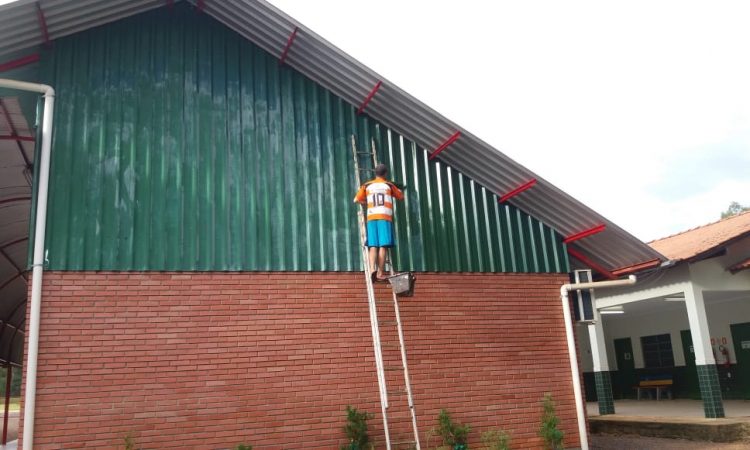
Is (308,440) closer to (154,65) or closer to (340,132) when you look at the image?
(340,132)

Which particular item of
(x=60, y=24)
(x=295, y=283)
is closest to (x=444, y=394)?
(x=295, y=283)

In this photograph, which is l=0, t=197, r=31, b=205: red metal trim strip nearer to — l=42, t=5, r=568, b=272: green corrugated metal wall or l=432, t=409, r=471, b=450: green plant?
l=42, t=5, r=568, b=272: green corrugated metal wall

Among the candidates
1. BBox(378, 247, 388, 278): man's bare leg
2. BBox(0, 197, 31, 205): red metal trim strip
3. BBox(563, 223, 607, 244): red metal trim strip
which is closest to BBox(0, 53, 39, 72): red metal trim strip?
BBox(0, 197, 31, 205): red metal trim strip

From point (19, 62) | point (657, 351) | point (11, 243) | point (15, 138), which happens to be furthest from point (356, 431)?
point (657, 351)

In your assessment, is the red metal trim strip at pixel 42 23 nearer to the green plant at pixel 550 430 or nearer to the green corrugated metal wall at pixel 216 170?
the green corrugated metal wall at pixel 216 170

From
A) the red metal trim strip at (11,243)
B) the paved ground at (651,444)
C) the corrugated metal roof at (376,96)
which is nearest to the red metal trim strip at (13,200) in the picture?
the red metal trim strip at (11,243)

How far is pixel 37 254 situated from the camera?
8.98m

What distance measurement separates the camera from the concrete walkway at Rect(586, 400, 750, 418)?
15.7m

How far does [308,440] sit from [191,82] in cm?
623

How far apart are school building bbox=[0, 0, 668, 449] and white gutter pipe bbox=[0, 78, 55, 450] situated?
1.3 inches

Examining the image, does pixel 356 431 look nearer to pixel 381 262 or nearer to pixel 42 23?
pixel 381 262

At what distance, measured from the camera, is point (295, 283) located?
10328mm

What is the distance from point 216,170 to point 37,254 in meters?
2.93

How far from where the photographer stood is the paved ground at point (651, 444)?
12.6 meters
